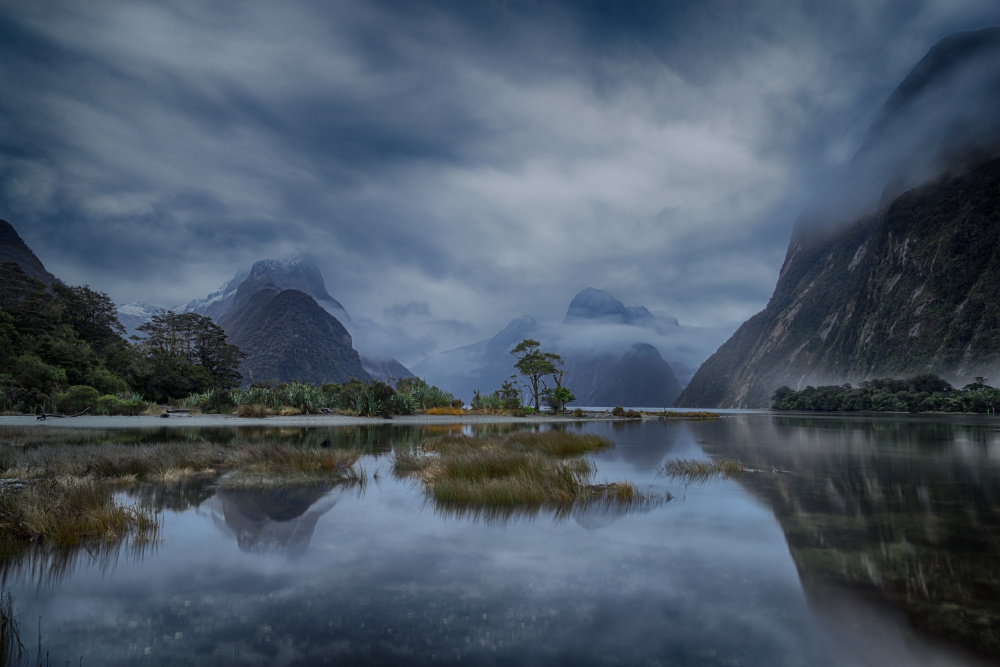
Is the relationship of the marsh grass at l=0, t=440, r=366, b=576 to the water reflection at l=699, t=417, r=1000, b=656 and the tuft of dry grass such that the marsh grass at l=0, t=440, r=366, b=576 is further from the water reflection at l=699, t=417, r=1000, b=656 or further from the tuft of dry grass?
the tuft of dry grass

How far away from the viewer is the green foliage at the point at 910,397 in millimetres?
84500

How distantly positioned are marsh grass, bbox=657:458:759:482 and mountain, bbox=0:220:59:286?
5858 inches

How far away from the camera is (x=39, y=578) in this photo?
609 centimetres

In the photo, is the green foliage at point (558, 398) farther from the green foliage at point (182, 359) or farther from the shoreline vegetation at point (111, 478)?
the shoreline vegetation at point (111, 478)

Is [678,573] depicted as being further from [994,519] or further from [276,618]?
[994,519]

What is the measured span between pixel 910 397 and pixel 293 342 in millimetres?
→ 148923

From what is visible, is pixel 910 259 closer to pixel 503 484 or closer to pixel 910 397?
pixel 910 397

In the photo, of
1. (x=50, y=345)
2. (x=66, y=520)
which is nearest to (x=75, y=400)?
(x=50, y=345)

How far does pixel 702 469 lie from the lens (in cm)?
1641

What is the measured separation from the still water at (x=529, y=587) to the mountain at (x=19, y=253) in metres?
148

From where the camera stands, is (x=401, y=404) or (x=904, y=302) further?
(x=904, y=302)

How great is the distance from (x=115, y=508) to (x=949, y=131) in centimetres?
→ 21503

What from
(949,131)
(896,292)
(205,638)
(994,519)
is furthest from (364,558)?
(949,131)

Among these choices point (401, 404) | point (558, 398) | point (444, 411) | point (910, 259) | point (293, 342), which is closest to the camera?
point (401, 404)
